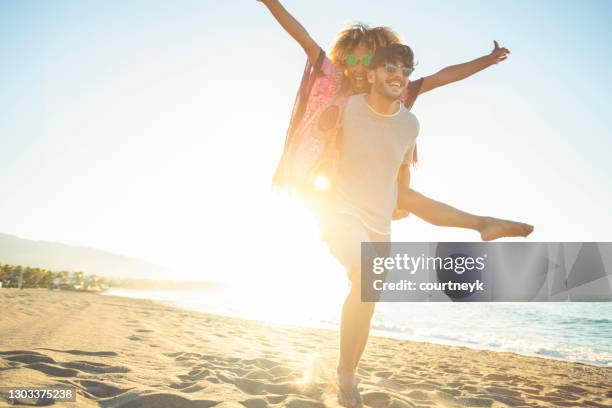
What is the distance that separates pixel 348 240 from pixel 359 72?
112 centimetres

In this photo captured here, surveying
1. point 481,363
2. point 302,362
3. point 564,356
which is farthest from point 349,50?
point 564,356

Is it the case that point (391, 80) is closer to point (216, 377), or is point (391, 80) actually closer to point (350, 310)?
point (350, 310)

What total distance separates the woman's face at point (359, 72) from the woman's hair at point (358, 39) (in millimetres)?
30

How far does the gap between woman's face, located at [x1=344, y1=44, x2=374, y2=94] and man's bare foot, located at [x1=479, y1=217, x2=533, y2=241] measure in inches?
44.7

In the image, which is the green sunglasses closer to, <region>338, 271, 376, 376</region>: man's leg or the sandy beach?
<region>338, 271, 376, 376</region>: man's leg

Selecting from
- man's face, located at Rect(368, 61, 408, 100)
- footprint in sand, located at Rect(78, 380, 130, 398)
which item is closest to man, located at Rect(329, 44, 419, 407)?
man's face, located at Rect(368, 61, 408, 100)

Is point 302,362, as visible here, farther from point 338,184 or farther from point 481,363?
point 481,363

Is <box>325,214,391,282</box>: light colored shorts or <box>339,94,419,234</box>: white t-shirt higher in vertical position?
<box>339,94,419,234</box>: white t-shirt

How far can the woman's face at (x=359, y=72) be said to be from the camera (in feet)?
8.46

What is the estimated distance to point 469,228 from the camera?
256 cm

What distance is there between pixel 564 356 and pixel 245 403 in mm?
9885

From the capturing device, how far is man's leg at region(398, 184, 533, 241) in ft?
7.76

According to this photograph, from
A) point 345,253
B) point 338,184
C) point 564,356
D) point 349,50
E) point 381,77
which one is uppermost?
point 349,50

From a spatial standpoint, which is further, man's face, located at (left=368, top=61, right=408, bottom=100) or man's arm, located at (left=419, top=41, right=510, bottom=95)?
man's arm, located at (left=419, top=41, right=510, bottom=95)
